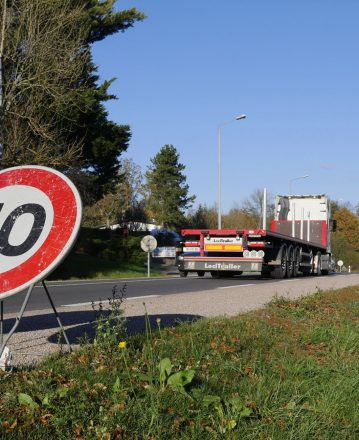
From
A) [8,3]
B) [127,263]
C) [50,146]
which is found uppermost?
[8,3]

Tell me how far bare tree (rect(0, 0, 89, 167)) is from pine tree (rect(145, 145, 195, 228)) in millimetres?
52732

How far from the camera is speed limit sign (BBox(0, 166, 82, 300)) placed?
468 centimetres

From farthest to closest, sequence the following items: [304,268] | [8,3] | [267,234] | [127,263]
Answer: [127,263]
[304,268]
[8,3]
[267,234]

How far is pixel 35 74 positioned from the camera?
933 inches

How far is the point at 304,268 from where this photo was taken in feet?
90.6

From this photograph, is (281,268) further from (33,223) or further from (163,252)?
(163,252)

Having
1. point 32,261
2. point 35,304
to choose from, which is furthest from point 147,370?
point 35,304

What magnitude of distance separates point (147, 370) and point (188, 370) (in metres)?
0.42

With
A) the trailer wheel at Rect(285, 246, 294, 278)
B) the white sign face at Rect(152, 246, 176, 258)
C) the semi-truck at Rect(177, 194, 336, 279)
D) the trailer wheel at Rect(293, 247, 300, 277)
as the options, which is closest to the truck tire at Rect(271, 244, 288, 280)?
the semi-truck at Rect(177, 194, 336, 279)

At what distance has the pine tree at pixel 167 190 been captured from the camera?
260 ft

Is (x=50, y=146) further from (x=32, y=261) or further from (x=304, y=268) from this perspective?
(x=32, y=261)

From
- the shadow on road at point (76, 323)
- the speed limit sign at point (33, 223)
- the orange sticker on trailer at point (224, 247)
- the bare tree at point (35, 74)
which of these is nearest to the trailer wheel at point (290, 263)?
the orange sticker on trailer at point (224, 247)

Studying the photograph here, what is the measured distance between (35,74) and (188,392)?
20832 millimetres

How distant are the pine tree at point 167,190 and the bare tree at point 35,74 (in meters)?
52.7
